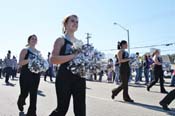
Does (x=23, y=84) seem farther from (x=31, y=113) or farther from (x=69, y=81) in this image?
(x=69, y=81)

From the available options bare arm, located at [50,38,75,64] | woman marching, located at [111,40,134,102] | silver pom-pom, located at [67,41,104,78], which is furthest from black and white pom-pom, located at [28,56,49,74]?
woman marching, located at [111,40,134,102]

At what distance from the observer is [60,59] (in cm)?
511

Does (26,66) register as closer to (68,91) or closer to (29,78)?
(29,78)

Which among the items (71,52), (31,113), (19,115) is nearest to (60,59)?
(71,52)

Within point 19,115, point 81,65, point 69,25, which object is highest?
point 69,25

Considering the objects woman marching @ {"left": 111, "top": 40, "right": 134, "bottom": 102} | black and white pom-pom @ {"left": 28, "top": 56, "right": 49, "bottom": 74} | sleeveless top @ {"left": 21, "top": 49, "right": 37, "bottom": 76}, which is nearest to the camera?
black and white pom-pom @ {"left": 28, "top": 56, "right": 49, "bottom": 74}

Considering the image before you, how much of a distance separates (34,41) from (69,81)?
304 centimetres

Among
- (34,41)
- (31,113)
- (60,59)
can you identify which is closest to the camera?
(60,59)

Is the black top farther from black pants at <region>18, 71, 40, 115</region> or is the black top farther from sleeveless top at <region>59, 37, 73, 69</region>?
sleeveless top at <region>59, 37, 73, 69</region>

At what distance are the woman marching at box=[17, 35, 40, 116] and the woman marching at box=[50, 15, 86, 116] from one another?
2.21 m

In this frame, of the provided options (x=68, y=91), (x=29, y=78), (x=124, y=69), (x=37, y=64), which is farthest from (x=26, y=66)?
(x=124, y=69)

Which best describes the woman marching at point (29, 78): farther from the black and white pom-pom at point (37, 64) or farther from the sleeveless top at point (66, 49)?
the sleeveless top at point (66, 49)

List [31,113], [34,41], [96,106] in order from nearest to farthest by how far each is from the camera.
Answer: [31,113] → [34,41] → [96,106]

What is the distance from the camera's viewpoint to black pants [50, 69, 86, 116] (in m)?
5.13
